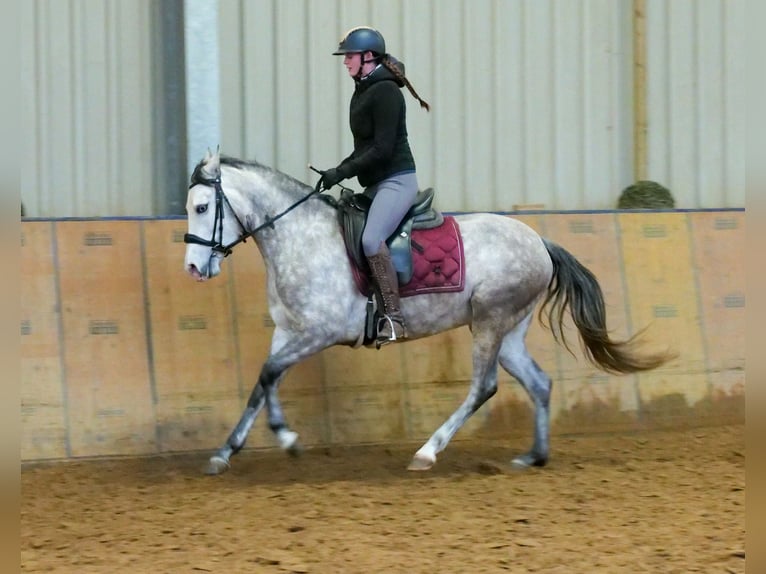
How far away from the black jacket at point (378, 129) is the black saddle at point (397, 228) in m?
0.20

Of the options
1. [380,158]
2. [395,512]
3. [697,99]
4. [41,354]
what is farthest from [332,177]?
[697,99]

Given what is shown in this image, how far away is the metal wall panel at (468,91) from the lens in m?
9.70

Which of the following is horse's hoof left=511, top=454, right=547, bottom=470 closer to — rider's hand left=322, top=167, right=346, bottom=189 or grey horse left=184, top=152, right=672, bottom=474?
grey horse left=184, top=152, right=672, bottom=474

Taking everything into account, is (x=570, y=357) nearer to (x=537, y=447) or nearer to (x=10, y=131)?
(x=537, y=447)

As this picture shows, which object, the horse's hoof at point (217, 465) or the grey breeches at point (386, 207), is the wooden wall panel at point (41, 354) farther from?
the grey breeches at point (386, 207)

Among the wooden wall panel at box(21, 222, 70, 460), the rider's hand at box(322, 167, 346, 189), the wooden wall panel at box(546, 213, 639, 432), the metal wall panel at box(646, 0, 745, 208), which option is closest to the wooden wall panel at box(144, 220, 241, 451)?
the wooden wall panel at box(21, 222, 70, 460)

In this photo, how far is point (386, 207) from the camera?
7.52m

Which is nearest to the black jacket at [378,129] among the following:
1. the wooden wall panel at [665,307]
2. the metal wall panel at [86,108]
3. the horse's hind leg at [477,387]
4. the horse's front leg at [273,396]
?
the horse's front leg at [273,396]

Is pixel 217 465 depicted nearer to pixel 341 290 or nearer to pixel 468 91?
pixel 341 290

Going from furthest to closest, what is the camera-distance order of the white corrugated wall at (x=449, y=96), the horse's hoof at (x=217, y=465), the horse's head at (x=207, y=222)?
the white corrugated wall at (x=449, y=96)
the horse's hoof at (x=217, y=465)
the horse's head at (x=207, y=222)

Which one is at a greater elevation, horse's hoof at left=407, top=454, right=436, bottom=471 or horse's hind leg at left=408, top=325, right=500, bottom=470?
horse's hind leg at left=408, top=325, right=500, bottom=470

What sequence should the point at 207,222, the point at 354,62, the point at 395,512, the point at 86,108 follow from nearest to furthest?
→ the point at 395,512 < the point at 207,222 < the point at 354,62 < the point at 86,108

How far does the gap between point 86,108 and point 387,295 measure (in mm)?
3528

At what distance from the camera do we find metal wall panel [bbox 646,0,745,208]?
424 inches
